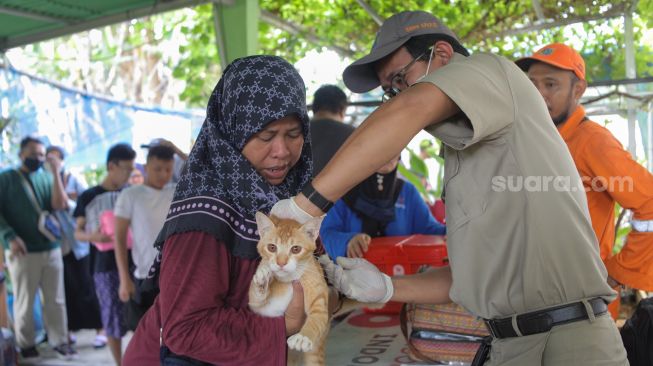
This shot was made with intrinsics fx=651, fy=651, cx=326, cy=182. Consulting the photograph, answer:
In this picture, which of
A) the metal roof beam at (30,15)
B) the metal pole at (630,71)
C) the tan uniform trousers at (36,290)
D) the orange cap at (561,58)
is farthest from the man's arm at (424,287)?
the tan uniform trousers at (36,290)

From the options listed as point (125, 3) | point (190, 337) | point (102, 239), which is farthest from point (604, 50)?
→ point (190, 337)

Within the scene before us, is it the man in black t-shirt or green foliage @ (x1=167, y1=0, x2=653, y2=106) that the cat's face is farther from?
green foliage @ (x1=167, y1=0, x2=653, y2=106)

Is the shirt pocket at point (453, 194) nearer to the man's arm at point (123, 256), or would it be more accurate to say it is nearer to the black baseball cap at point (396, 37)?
the black baseball cap at point (396, 37)

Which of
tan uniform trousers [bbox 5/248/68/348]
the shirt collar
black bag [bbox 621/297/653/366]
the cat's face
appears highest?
the shirt collar

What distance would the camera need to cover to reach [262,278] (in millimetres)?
1739

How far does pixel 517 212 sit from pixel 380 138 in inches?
18.4

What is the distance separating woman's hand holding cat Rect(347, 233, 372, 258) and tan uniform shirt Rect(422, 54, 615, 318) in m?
1.88

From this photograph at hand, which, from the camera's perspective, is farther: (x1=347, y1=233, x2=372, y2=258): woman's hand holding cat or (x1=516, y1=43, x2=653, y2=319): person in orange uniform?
(x1=347, y1=233, x2=372, y2=258): woman's hand holding cat

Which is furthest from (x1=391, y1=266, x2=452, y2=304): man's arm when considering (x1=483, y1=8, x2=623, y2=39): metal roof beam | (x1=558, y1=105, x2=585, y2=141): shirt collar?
(x1=483, y1=8, x2=623, y2=39): metal roof beam

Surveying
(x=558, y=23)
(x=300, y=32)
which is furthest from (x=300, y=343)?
(x=300, y=32)

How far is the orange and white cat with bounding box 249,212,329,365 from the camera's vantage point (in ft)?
5.53

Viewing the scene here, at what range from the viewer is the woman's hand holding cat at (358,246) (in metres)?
3.71

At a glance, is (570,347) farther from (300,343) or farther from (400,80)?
(400,80)

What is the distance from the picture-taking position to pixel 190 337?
1.80 meters
